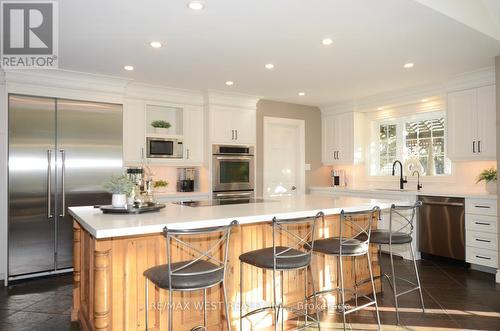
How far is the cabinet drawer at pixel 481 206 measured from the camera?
3993 mm

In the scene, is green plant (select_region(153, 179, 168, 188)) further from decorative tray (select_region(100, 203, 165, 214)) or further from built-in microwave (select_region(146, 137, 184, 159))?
decorative tray (select_region(100, 203, 165, 214))

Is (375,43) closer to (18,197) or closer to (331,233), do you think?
(331,233)

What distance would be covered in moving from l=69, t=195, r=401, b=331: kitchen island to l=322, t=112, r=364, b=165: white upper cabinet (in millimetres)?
3204

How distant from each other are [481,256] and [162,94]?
4659 millimetres

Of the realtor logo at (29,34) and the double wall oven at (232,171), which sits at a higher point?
the realtor logo at (29,34)

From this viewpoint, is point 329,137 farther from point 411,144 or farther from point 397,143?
point 411,144

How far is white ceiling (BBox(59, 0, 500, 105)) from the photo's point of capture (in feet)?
8.66

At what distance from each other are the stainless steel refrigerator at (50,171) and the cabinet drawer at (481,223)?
14.7 feet

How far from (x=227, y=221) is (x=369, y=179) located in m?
4.55

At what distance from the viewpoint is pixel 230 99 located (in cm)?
550

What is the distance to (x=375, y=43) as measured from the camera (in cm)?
331

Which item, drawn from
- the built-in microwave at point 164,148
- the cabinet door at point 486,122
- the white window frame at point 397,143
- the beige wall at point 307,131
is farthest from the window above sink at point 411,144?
the built-in microwave at point 164,148

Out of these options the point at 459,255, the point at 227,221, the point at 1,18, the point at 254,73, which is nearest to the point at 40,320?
the point at 227,221

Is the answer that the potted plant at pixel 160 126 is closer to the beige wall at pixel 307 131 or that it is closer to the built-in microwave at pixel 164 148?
the built-in microwave at pixel 164 148
